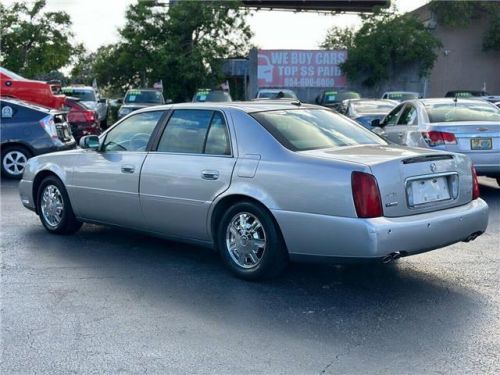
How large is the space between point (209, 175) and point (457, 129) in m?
5.09

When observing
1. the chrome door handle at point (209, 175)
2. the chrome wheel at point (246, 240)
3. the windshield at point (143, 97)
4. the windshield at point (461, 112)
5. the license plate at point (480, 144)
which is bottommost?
the chrome wheel at point (246, 240)

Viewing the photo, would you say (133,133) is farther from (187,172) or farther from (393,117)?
(393,117)

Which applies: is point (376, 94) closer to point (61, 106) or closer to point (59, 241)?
point (61, 106)

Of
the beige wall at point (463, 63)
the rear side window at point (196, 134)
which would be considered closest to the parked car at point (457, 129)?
the rear side window at point (196, 134)

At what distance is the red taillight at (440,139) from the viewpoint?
964 cm

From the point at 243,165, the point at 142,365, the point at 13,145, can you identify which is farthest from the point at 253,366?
the point at 13,145

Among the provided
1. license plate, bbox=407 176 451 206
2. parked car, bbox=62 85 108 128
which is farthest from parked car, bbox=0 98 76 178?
parked car, bbox=62 85 108 128

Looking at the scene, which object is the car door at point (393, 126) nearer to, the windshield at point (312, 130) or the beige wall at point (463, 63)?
the windshield at point (312, 130)

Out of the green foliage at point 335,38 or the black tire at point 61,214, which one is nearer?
the black tire at point 61,214

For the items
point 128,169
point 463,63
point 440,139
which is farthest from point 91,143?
point 463,63

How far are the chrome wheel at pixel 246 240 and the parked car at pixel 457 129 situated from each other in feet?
15.9

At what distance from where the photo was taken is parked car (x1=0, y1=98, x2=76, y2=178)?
40.6 feet

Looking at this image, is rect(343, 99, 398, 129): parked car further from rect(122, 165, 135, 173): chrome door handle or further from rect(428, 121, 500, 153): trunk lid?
rect(122, 165, 135, 173): chrome door handle

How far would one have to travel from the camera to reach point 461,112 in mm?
10195
